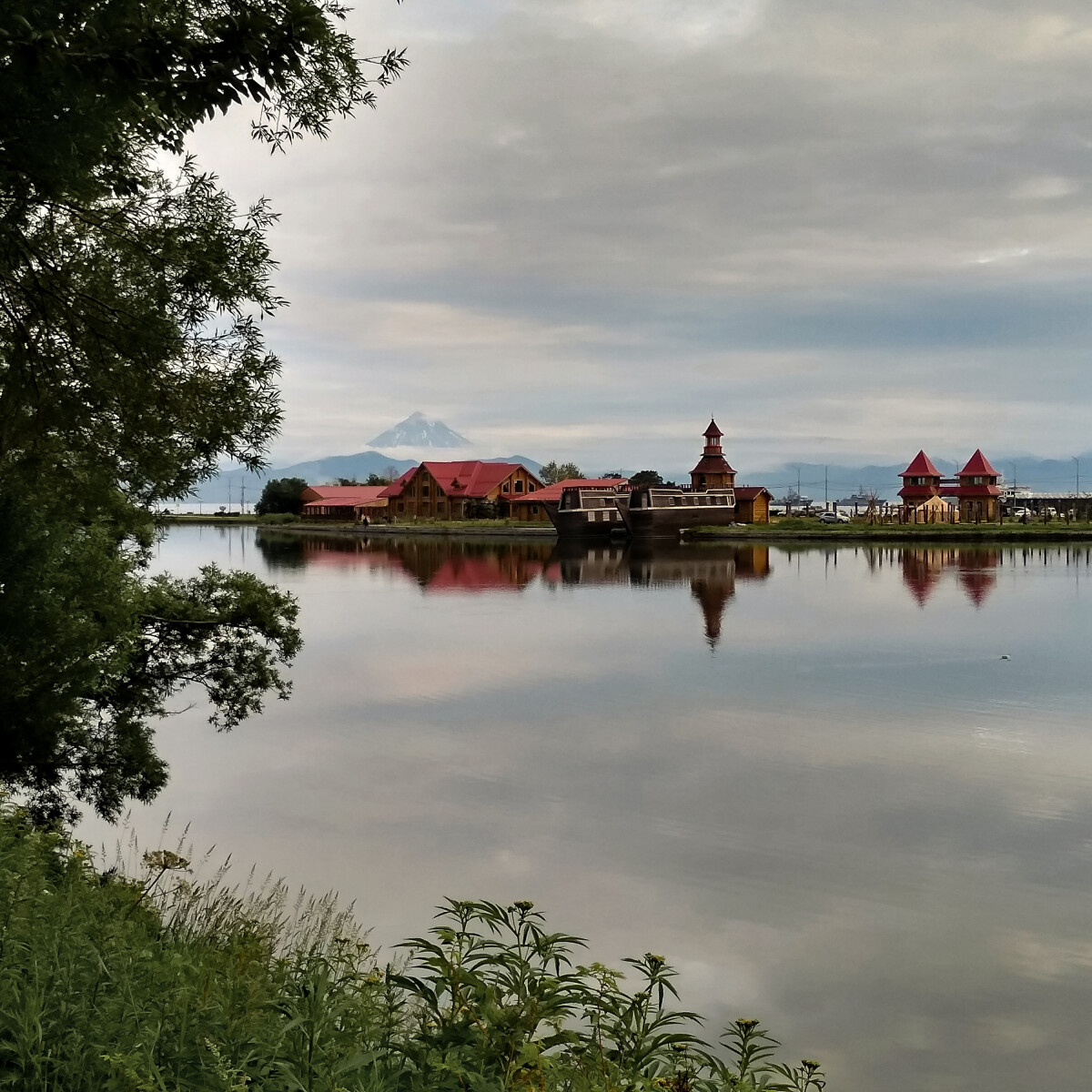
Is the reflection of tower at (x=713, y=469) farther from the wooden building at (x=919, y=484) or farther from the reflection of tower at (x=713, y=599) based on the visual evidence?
the reflection of tower at (x=713, y=599)

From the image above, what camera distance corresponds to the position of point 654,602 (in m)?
42.3

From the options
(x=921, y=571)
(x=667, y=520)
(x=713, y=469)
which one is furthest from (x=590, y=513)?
(x=921, y=571)

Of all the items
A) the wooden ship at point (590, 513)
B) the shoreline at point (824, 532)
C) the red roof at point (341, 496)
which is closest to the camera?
the shoreline at point (824, 532)

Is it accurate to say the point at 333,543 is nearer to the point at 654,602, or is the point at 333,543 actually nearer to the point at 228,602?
the point at 654,602

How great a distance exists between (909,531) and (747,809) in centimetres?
7793

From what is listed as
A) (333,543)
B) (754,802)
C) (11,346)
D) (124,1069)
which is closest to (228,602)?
(11,346)

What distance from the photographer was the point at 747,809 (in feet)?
45.3

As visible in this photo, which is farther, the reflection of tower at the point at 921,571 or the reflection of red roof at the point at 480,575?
the reflection of red roof at the point at 480,575

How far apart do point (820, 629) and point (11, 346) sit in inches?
1121

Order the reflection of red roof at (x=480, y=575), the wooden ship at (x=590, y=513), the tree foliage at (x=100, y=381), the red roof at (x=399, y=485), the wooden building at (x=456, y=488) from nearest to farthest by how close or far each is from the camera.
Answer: the tree foliage at (x=100, y=381)
the reflection of red roof at (x=480, y=575)
the wooden ship at (x=590, y=513)
the wooden building at (x=456, y=488)
the red roof at (x=399, y=485)

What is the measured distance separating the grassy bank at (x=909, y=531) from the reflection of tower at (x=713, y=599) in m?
37.5

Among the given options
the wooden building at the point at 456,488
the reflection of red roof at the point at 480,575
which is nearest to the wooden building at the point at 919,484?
the wooden building at the point at 456,488

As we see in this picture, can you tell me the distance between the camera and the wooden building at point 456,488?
10656 cm

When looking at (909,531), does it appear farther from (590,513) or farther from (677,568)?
(677,568)
